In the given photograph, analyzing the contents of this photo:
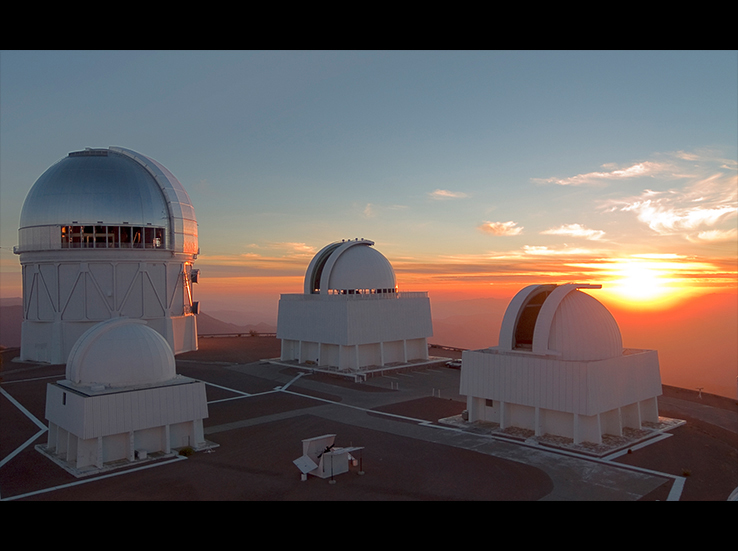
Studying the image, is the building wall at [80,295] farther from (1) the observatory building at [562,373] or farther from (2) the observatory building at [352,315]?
(1) the observatory building at [562,373]

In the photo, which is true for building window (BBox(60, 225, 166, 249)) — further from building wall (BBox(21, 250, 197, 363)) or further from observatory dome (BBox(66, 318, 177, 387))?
observatory dome (BBox(66, 318, 177, 387))

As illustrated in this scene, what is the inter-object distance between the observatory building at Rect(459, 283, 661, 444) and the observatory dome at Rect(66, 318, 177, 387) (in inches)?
590

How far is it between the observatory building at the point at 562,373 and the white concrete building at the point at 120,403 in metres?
13.9

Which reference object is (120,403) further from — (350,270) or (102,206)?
(102,206)

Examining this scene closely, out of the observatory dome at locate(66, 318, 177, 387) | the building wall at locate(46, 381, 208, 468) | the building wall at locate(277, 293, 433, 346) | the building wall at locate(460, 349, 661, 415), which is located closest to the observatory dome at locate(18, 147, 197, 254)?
the building wall at locate(277, 293, 433, 346)

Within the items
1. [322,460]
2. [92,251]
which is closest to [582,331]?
[322,460]

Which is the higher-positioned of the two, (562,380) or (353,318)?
(353,318)

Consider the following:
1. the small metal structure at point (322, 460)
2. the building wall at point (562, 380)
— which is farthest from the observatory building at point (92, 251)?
the small metal structure at point (322, 460)

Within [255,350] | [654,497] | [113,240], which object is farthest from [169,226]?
[654,497]

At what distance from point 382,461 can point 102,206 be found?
39406mm

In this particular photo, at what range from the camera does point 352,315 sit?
144 ft

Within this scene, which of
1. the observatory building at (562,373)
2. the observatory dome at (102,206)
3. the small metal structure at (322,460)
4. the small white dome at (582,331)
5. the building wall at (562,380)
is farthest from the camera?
the observatory dome at (102,206)

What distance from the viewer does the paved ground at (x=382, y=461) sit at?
18938 mm

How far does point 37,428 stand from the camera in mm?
27891
